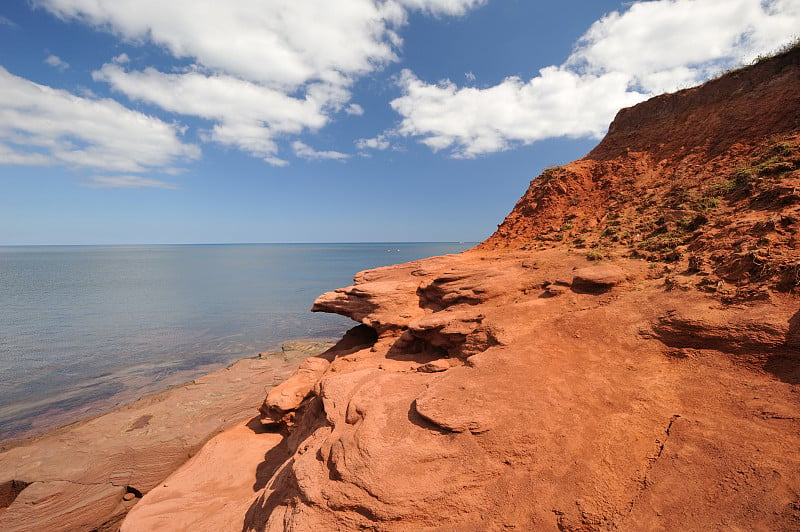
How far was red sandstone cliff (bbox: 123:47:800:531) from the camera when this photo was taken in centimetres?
404

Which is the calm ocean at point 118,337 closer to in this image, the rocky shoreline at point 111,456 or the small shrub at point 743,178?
the rocky shoreline at point 111,456

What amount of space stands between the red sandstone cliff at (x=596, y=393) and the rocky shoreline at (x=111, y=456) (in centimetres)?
303

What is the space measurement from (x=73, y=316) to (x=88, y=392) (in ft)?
63.9

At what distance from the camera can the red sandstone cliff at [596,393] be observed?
404 centimetres

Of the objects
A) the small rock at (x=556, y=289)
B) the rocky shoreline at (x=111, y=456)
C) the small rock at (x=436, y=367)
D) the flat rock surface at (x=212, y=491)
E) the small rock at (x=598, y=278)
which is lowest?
the rocky shoreline at (x=111, y=456)

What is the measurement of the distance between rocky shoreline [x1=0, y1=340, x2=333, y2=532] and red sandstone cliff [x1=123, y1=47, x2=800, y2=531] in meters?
3.03

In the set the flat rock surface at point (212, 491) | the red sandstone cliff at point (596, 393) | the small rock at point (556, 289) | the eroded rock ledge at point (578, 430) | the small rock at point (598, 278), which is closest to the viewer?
the eroded rock ledge at point (578, 430)

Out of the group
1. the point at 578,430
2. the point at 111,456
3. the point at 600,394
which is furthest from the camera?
the point at 111,456

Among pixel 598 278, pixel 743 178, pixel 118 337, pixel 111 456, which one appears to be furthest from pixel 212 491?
pixel 118 337

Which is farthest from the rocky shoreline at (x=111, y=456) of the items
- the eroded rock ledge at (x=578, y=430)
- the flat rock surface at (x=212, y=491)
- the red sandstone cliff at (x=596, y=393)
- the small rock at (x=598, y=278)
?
the small rock at (x=598, y=278)

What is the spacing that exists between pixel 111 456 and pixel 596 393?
563 inches

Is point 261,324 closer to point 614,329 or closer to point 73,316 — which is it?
point 73,316

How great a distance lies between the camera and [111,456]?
1075cm

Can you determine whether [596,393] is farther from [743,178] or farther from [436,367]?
[743,178]
